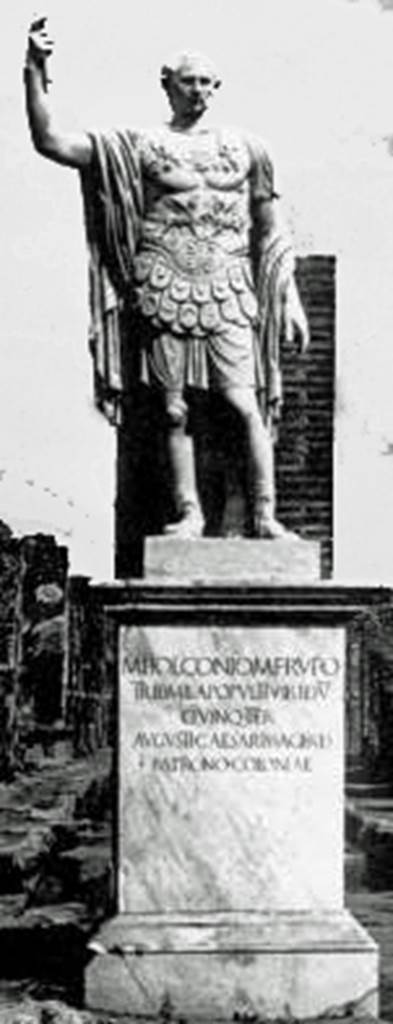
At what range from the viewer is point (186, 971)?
11.3 meters

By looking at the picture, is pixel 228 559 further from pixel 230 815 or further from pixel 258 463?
pixel 230 815

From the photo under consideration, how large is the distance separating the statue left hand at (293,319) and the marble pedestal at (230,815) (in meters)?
1.24

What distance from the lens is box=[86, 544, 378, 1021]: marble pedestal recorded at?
11.4 m

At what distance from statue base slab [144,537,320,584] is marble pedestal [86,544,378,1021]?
0.17m

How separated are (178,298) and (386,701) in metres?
20.6

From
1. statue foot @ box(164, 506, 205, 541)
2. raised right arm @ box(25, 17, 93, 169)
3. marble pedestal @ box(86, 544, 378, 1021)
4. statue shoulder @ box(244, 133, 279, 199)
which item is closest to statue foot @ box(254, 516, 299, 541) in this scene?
statue foot @ box(164, 506, 205, 541)

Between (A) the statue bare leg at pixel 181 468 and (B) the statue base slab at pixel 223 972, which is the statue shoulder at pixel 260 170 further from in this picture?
(B) the statue base slab at pixel 223 972

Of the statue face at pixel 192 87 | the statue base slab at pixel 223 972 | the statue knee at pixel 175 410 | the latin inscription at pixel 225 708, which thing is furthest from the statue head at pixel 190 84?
the statue base slab at pixel 223 972

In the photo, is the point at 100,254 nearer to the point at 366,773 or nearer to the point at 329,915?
the point at 329,915

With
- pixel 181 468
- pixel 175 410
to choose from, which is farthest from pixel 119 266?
pixel 181 468

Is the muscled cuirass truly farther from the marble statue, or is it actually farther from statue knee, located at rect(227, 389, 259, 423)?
statue knee, located at rect(227, 389, 259, 423)

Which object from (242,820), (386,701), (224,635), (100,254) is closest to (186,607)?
(224,635)

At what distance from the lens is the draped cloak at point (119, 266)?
1188 centimetres

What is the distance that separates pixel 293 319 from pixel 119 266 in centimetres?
81
